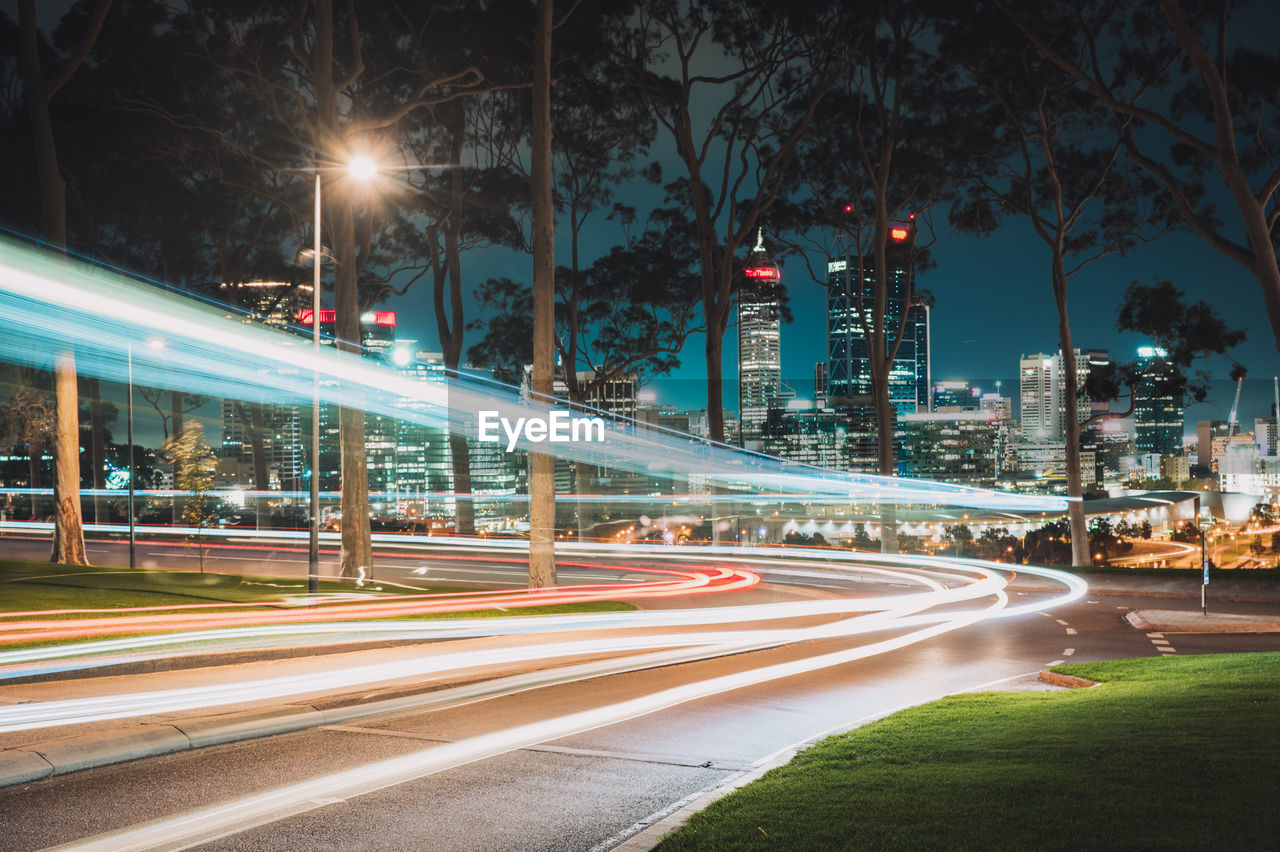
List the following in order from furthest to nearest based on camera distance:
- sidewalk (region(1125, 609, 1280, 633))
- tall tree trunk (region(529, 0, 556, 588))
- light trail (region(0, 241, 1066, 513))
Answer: light trail (region(0, 241, 1066, 513)), tall tree trunk (region(529, 0, 556, 588)), sidewalk (region(1125, 609, 1280, 633))

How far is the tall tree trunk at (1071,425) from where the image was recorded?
31.6m

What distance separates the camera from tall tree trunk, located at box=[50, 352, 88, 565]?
2288cm

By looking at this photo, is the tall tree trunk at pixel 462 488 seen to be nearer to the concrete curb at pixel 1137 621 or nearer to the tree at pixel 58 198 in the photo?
the tree at pixel 58 198

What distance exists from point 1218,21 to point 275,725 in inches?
791

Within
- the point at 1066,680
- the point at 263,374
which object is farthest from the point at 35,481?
the point at 1066,680

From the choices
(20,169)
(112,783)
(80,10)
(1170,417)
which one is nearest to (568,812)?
(112,783)

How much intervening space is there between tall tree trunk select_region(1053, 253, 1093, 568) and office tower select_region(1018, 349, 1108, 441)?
305mm

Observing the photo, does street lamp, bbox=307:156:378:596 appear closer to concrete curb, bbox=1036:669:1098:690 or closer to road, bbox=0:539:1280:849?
road, bbox=0:539:1280:849

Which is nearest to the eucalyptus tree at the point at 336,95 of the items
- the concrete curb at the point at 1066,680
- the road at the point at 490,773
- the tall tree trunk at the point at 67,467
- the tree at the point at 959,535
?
the tall tree trunk at the point at 67,467

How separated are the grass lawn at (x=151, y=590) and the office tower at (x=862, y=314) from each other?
72.4ft

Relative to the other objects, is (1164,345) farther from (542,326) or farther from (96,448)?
(96,448)

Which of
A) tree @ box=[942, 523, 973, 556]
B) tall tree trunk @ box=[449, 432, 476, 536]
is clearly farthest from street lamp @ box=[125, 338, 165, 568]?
tree @ box=[942, 523, 973, 556]

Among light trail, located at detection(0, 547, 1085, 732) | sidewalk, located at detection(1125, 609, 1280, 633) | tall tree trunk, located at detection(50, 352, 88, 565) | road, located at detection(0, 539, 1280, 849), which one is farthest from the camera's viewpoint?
tall tree trunk, located at detection(50, 352, 88, 565)

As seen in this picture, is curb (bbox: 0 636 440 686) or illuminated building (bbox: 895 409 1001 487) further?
illuminated building (bbox: 895 409 1001 487)
